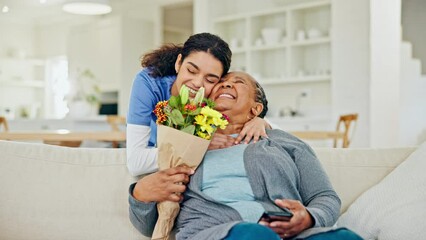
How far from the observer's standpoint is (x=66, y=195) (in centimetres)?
199

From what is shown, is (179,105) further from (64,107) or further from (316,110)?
(64,107)

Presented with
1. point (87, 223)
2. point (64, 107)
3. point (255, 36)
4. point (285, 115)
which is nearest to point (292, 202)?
point (87, 223)

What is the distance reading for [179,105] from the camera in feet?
5.30

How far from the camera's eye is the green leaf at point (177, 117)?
62.5 inches

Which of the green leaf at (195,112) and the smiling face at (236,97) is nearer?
the green leaf at (195,112)

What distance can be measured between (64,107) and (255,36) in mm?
5743

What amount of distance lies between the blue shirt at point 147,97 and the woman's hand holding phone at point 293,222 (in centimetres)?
52

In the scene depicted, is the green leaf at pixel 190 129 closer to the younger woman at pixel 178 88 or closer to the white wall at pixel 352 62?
the younger woman at pixel 178 88

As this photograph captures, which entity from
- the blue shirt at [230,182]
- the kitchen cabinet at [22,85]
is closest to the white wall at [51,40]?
the kitchen cabinet at [22,85]

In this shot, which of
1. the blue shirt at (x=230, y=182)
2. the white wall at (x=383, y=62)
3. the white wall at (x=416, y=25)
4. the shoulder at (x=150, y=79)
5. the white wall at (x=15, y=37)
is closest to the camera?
the blue shirt at (x=230, y=182)

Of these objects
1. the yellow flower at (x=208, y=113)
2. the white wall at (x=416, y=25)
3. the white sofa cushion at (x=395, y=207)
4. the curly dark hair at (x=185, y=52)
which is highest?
the white wall at (x=416, y=25)

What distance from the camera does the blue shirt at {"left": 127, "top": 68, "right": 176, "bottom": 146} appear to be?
5.92 ft

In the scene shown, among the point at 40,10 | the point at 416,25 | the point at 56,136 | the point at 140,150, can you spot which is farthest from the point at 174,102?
the point at 40,10

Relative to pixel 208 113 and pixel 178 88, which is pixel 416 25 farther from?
pixel 208 113
